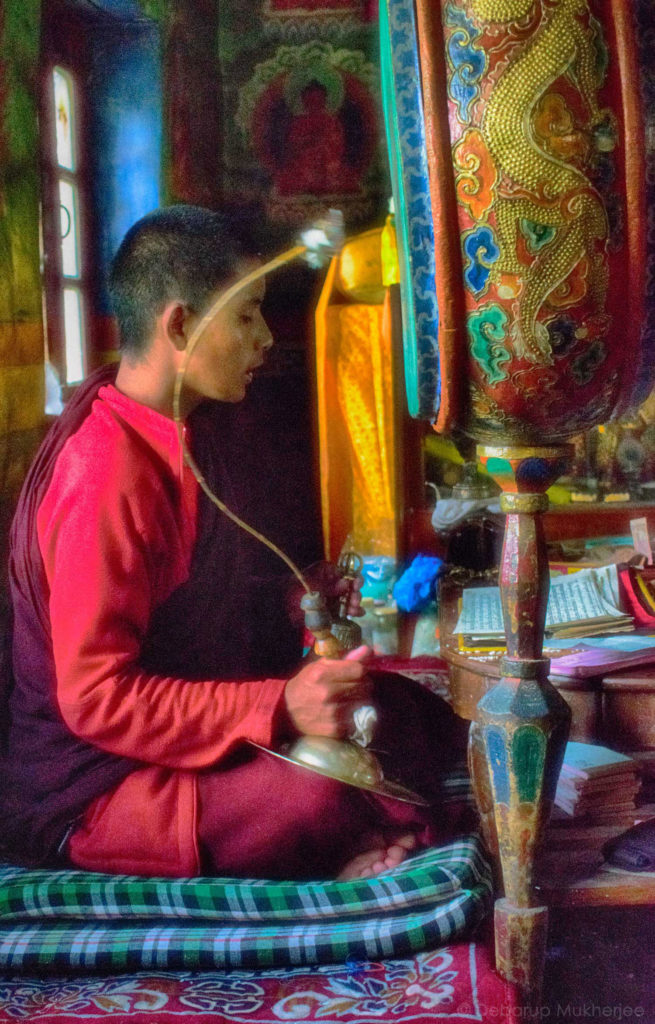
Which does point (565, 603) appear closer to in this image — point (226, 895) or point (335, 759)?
point (335, 759)

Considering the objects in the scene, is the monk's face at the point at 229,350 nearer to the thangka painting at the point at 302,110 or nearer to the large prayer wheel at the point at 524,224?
the large prayer wheel at the point at 524,224

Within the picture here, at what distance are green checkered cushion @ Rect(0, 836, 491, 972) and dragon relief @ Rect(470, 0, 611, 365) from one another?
589 mm

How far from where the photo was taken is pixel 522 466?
806mm

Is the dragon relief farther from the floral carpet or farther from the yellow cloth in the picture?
the yellow cloth

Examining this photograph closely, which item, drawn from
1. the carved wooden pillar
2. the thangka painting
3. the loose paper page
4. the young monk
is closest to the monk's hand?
the young monk

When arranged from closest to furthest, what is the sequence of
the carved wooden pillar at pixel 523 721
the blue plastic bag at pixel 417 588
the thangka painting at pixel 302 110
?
1. the carved wooden pillar at pixel 523 721
2. the thangka painting at pixel 302 110
3. the blue plastic bag at pixel 417 588

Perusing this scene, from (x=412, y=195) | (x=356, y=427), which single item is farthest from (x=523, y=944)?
(x=356, y=427)

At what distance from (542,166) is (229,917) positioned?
76 centimetres

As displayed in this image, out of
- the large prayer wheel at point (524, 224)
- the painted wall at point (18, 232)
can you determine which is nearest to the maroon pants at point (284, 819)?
the large prayer wheel at point (524, 224)

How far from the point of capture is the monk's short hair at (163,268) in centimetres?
96

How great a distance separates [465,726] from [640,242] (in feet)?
2.56

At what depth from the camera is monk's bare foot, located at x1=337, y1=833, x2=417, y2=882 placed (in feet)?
3.16

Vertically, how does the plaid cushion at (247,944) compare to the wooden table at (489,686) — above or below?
below

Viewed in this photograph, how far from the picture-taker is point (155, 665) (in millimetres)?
982
